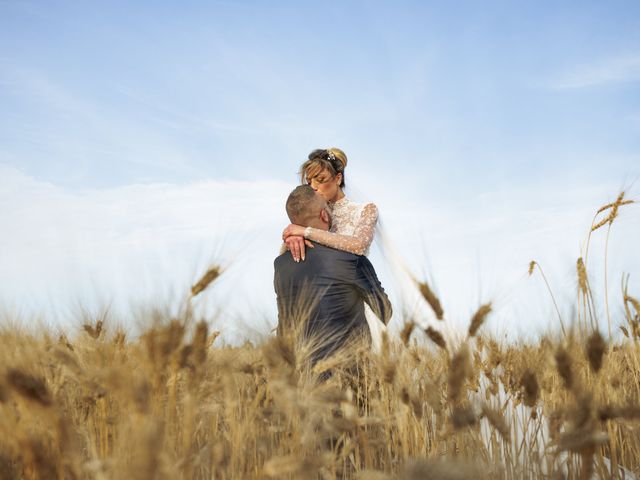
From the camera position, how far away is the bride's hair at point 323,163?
11.6ft

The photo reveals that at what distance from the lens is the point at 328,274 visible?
310 centimetres

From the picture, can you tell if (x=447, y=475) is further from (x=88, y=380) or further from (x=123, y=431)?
(x=88, y=380)

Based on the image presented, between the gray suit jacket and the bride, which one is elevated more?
the bride

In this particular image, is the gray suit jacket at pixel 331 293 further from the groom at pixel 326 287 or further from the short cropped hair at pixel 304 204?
the short cropped hair at pixel 304 204

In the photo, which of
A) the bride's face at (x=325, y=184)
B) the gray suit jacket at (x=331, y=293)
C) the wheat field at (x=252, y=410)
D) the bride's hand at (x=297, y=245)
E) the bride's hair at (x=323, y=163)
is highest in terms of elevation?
the bride's hair at (x=323, y=163)

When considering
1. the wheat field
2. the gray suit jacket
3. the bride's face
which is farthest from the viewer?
the bride's face

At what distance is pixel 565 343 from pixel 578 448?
1.80ft

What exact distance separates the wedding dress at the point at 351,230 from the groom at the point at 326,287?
0.16ft

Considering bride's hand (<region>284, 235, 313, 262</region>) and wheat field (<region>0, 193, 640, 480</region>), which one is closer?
wheat field (<region>0, 193, 640, 480</region>)

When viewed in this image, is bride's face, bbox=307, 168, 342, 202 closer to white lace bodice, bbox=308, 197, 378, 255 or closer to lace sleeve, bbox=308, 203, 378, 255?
white lace bodice, bbox=308, 197, 378, 255

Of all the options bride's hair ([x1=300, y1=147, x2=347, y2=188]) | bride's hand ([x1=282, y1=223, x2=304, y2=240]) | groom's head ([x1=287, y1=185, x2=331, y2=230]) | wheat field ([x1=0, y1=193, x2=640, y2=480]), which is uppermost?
bride's hair ([x1=300, y1=147, x2=347, y2=188])

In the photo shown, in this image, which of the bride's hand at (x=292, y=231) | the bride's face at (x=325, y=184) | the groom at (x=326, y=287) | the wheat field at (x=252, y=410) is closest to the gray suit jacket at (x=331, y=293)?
the groom at (x=326, y=287)

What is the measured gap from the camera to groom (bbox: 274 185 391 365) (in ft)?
10.1

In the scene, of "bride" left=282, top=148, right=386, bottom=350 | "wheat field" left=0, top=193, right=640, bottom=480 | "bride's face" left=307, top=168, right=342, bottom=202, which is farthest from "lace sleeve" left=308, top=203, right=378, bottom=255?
"wheat field" left=0, top=193, right=640, bottom=480
